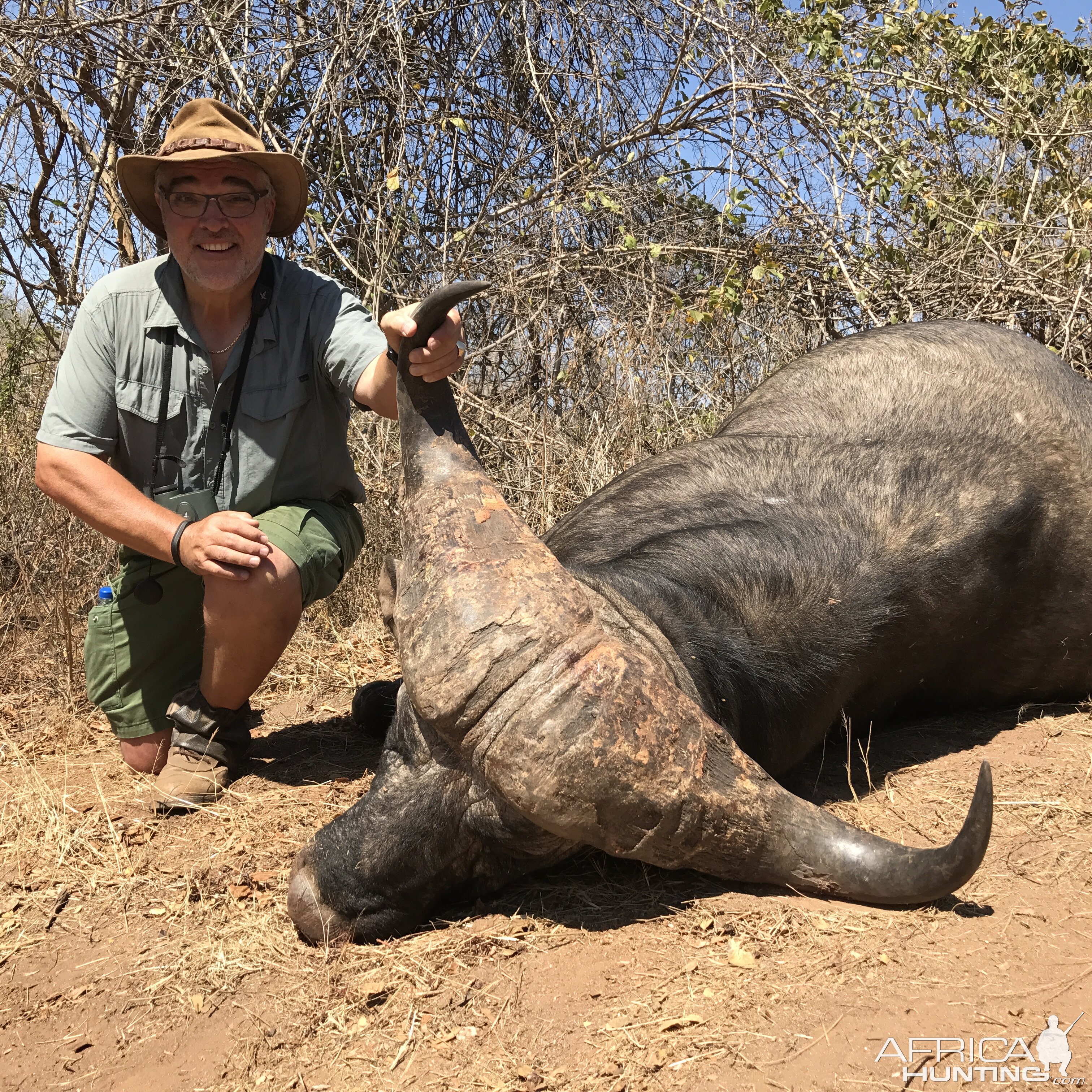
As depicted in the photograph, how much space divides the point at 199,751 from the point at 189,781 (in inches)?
5.3

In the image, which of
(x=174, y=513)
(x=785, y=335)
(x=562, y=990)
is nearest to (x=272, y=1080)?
(x=562, y=990)

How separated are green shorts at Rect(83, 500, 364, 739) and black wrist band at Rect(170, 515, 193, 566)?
417 millimetres

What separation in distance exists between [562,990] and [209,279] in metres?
2.71

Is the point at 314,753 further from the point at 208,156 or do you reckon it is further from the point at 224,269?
the point at 208,156

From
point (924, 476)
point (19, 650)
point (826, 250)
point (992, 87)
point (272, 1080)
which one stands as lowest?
point (272, 1080)

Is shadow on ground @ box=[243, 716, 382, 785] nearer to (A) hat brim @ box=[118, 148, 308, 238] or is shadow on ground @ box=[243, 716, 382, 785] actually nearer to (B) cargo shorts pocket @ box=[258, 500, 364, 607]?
(B) cargo shorts pocket @ box=[258, 500, 364, 607]

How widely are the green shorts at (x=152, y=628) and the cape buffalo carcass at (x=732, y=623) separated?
0.97 meters

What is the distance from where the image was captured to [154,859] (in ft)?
11.5

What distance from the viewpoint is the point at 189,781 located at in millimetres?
3939

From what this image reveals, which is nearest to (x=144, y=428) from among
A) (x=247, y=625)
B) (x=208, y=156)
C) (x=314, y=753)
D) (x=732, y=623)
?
(x=247, y=625)

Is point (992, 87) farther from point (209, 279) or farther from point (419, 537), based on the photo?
point (419, 537)

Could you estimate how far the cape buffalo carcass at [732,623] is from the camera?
2432 mm

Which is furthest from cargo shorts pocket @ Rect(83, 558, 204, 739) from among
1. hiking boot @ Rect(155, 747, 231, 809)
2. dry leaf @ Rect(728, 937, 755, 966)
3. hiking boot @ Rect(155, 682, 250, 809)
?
dry leaf @ Rect(728, 937, 755, 966)

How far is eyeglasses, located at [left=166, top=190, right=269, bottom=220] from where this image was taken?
405 centimetres
